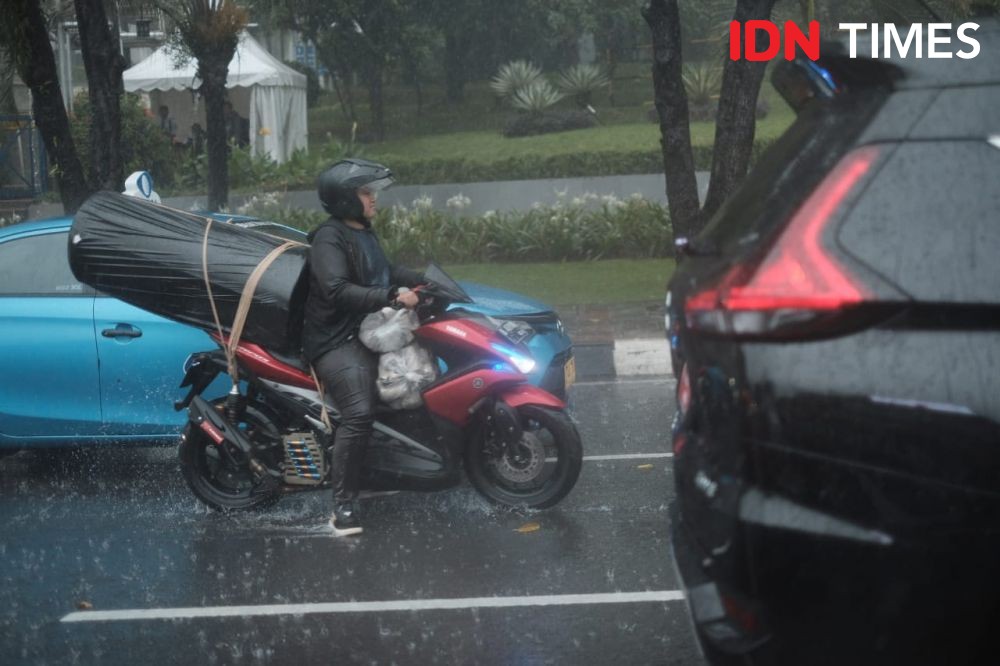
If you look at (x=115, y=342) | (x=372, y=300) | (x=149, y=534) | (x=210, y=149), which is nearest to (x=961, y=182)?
(x=372, y=300)

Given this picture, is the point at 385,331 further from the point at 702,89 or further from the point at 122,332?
the point at 702,89

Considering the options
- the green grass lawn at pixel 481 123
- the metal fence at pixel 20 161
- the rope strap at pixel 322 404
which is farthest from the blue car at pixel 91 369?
the metal fence at pixel 20 161

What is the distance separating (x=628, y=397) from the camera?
31.6 feet

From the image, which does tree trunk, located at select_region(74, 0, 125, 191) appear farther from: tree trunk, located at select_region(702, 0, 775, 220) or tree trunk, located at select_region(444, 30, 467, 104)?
tree trunk, located at select_region(444, 30, 467, 104)

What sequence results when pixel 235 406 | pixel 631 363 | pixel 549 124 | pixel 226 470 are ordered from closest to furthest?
pixel 235 406, pixel 226 470, pixel 631 363, pixel 549 124

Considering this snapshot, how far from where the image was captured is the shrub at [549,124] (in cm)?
2566

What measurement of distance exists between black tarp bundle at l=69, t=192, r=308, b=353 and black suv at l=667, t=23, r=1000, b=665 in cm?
372

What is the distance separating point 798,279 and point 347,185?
3688 millimetres

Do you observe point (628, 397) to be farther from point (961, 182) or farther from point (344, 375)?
point (961, 182)

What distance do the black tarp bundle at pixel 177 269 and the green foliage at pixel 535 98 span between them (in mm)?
20056

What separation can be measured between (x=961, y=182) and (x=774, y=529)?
88 cm

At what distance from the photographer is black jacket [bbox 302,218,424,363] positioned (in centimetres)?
600

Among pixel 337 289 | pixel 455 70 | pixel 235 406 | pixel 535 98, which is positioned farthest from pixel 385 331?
pixel 455 70

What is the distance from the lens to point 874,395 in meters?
2.72
